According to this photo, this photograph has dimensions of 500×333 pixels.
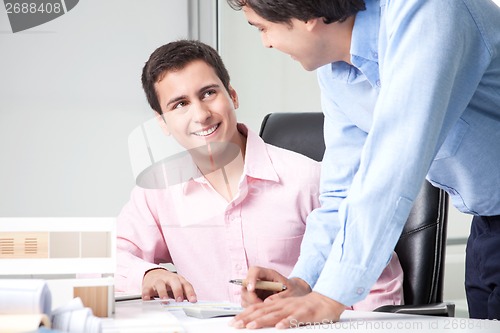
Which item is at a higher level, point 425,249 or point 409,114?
point 409,114

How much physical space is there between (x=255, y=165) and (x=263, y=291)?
48 cm

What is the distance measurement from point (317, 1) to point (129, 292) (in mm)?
682

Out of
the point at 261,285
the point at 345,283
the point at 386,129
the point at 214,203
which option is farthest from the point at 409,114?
the point at 214,203

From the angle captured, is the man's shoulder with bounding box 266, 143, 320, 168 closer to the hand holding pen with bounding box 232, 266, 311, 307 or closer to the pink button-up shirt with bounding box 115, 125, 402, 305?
the pink button-up shirt with bounding box 115, 125, 402, 305

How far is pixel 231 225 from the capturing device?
5.21ft

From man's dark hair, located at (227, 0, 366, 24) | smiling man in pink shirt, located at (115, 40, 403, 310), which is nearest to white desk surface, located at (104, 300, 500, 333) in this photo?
smiling man in pink shirt, located at (115, 40, 403, 310)

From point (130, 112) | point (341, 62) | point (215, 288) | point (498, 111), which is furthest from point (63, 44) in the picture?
point (498, 111)

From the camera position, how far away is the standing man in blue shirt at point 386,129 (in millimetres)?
975

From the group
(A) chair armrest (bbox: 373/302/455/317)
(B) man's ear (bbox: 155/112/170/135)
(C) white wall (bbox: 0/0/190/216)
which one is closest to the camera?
(A) chair armrest (bbox: 373/302/455/317)

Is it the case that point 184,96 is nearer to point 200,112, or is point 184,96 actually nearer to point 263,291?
point 200,112

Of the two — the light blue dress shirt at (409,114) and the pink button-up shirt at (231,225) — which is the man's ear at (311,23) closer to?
the light blue dress shirt at (409,114)

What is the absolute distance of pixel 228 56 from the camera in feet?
10.3

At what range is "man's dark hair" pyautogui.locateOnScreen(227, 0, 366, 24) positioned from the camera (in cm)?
114

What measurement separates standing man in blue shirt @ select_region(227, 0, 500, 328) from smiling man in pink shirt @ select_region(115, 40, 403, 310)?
0.22m
